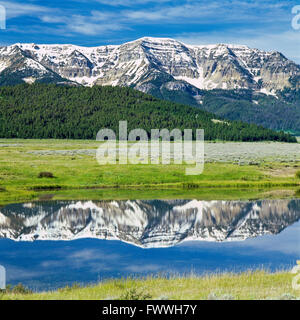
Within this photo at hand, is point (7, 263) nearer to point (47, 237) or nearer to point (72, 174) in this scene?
point (47, 237)

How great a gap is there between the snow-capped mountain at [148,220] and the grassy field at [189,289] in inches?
489

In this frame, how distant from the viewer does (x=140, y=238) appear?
128 ft

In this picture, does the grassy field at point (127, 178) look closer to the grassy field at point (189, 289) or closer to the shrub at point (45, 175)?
the shrub at point (45, 175)

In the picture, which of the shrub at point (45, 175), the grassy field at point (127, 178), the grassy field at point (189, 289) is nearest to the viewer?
the grassy field at point (189, 289)

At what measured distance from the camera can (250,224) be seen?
44.3m

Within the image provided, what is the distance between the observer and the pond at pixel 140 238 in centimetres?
2948

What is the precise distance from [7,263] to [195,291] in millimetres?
15044

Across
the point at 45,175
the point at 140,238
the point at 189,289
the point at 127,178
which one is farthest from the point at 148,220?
the point at 45,175

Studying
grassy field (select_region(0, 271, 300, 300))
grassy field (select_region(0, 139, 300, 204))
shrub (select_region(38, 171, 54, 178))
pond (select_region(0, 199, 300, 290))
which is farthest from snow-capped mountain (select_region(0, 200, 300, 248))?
shrub (select_region(38, 171, 54, 178))

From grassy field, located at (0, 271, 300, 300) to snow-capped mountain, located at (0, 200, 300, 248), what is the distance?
1241cm

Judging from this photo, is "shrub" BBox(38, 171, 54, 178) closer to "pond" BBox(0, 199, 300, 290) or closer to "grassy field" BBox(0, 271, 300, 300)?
"pond" BBox(0, 199, 300, 290)

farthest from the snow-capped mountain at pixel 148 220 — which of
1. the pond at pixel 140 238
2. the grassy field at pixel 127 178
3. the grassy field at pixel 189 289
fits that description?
the grassy field at pixel 189 289

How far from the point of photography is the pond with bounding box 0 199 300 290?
96.7 feet
